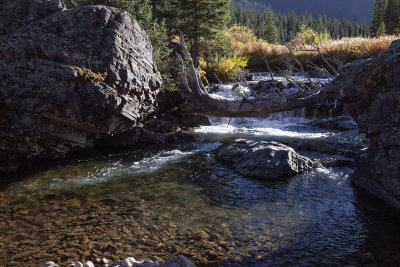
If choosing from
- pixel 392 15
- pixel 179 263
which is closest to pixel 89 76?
pixel 179 263

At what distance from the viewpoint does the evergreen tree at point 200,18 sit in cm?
1781

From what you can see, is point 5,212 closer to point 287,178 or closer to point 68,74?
point 68,74

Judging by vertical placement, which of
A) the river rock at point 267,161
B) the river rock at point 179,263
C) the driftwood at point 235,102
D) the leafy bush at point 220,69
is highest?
the leafy bush at point 220,69

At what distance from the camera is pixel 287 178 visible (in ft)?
26.3

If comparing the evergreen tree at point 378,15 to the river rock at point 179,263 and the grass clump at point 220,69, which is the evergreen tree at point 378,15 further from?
the river rock at point 179,263

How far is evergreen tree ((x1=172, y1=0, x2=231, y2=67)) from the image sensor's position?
701 inches

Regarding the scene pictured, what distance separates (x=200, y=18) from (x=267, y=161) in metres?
12.7

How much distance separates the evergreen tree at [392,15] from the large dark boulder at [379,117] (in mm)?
53221

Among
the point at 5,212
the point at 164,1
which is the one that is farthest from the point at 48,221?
the point at 164,1

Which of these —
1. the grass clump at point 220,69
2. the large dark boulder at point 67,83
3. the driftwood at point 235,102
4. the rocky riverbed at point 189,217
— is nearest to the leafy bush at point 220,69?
the grass clump at point 220,69

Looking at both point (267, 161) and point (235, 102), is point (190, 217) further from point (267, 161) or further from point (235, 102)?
point (235, 102)

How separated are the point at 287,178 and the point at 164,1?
14.5 meters

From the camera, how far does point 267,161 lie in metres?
8.32

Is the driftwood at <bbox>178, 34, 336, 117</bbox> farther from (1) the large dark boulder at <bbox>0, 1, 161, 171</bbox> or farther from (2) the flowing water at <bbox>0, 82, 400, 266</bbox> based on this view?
(2) the flowing water at <bbox>0, 82, 400, 266</bbox>
